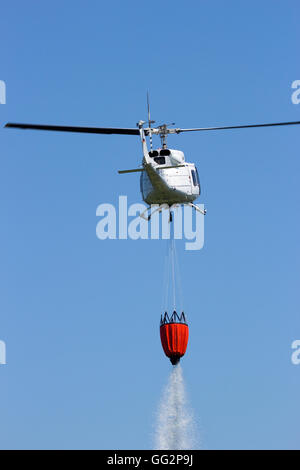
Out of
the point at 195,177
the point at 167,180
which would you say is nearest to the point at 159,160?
the point at 167,180

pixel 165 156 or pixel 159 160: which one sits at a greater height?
pixel 165 156

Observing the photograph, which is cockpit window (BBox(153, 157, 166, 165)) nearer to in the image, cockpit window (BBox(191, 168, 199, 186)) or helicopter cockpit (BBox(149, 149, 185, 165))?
helicopter cockpit (BBox(149, 149, 185, 165))

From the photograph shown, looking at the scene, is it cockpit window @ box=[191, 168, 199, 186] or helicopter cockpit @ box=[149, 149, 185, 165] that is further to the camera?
cockpit window @ box=[191, 168, 199, 186]

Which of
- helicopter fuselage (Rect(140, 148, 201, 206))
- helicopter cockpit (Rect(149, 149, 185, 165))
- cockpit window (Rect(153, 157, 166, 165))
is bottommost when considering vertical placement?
helicopter fuselage (Rect(140, 148, 201, 206))

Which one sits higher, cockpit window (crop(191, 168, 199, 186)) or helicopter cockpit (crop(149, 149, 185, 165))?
helicopter cockpit (crop(149, 149, 185, 165))

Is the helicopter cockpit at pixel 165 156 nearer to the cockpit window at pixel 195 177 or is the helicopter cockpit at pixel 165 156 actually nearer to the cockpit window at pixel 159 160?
the cockpit window at pixel 159 160

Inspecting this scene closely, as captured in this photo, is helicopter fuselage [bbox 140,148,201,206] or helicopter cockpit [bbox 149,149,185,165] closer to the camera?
helicopter fuselage [bbox 140,148,201,206]

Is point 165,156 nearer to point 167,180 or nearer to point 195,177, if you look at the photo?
point 167,180
